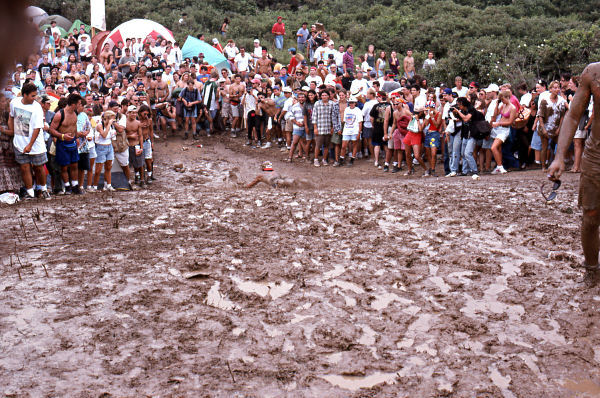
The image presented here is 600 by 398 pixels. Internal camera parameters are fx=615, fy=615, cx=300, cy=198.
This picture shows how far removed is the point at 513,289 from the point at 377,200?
405 cm

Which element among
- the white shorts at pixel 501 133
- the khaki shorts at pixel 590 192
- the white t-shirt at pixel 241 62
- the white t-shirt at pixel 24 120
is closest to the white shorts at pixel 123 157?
the white t-shirt at pixel 24 120

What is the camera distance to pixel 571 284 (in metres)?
5.72

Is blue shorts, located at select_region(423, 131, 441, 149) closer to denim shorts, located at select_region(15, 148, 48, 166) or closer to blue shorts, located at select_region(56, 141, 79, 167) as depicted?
blue shorts, located at select_region(56, 141, 79, 167)

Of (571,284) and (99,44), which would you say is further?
(99,44)

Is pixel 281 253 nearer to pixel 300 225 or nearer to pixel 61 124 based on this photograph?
pixel 300 225

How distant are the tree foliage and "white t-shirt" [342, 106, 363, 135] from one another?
6872 mm

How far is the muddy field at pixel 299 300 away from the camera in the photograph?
4160 mm

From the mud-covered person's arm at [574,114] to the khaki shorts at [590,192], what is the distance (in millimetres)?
214

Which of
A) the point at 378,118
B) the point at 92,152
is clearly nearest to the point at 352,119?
the point at 378,118

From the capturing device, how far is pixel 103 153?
11305 mm

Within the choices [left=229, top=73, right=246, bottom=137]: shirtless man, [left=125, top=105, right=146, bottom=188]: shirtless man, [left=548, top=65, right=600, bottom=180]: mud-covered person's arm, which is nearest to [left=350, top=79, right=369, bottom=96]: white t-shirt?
[left=229, top=73, right=246, bottom=137]: shirtless man

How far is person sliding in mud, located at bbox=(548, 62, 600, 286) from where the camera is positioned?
5176mm

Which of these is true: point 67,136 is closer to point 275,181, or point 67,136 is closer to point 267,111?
point 275,181

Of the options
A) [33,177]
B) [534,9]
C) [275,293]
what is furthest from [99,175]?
[534,9]
